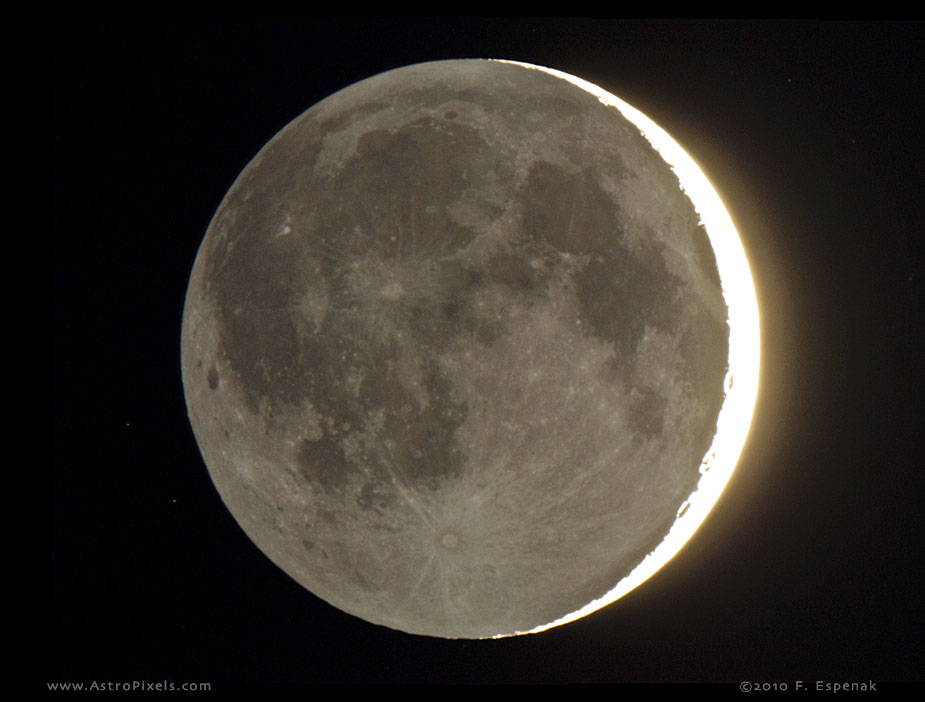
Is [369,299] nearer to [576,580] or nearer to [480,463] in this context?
[480,463]

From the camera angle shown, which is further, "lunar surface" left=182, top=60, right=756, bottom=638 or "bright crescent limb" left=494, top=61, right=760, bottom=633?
"bright crescent limb" left=494, top=61, right=760, bottom=633

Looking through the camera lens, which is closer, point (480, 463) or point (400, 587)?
point (480, 463)

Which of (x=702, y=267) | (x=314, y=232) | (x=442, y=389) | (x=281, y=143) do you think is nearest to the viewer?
(x=442, y=389)

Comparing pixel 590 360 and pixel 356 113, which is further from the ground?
pixel 356 113

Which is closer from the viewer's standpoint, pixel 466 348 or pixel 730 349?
pixel 466 348

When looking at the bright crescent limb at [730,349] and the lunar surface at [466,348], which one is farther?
the bright crescent limb at [730,349]

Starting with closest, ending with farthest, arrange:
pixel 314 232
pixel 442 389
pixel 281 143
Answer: pixel 442 389
pixel 314 232
pixel 281 143

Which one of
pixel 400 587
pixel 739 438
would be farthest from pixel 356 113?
pixel 739 438

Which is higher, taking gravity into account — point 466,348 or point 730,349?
point 730,349
